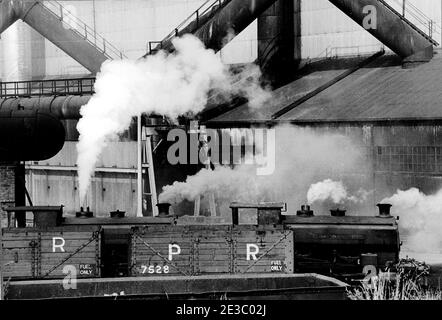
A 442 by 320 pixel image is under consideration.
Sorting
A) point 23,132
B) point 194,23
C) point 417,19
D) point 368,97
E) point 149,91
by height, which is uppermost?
point 194,23

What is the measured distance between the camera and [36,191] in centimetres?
3241

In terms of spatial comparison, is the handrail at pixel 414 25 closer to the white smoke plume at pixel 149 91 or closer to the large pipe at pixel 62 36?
the white smoke plume at pixel 149 91

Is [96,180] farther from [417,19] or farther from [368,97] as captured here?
[417,19]

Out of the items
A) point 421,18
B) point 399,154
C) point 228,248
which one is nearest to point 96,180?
point 399,154

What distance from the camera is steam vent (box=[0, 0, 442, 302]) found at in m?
17.7

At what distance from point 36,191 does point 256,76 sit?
39.4ft

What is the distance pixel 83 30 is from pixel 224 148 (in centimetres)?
1196

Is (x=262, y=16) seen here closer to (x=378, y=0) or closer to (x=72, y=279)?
(x=378, y=0)

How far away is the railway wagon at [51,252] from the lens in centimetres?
1786

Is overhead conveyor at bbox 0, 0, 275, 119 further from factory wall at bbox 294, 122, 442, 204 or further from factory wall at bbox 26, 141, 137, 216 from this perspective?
factory wall at bbox 294, 122, 442, 204

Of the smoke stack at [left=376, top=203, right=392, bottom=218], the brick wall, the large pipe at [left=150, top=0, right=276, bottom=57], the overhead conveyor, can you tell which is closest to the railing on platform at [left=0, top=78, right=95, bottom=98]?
the overhead conveyor

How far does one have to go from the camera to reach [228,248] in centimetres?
1761

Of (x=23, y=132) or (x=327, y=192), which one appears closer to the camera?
(x=23, y=132)
